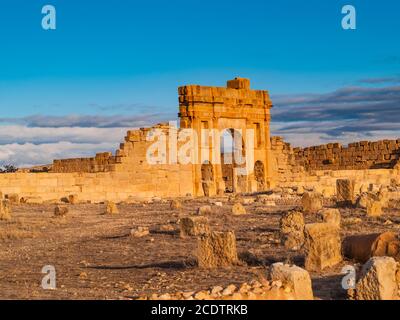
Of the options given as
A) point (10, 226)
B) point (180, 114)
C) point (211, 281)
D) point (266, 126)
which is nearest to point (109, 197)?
→ point (180, 114)

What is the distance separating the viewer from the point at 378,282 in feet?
19.5

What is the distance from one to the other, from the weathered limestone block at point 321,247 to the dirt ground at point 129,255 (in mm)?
161

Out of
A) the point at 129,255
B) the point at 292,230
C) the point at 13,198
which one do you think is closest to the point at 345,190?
the point at 292,230

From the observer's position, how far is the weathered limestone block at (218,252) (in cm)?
826

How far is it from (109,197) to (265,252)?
15.6 m

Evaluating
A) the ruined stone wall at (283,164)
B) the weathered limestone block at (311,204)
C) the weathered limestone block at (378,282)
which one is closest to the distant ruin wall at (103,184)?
the ruined stone wall at (283,164)

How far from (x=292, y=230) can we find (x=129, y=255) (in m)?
2.67

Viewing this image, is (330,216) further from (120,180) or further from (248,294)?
(120,180)

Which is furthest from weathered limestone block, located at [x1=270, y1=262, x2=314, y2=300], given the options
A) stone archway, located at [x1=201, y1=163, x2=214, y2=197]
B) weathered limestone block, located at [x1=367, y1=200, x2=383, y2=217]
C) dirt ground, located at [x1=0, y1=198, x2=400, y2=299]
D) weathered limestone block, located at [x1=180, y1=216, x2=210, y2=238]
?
stone archway, located at [x1=201, y1=163, x2=214, y2=197]

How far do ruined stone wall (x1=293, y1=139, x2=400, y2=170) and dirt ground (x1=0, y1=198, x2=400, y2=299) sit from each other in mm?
23217

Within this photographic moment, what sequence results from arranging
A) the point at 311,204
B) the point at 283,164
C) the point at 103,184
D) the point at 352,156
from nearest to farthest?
the point at 311,204
the point at 103,184
the point at 283,164
the point at 352,156

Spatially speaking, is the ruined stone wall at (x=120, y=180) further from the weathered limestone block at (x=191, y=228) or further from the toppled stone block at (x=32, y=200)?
the weathered limestone block at (x=191, y=228)

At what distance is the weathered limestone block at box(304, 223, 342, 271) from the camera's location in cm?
782

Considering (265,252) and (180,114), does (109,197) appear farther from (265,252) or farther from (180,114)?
(265,252)
